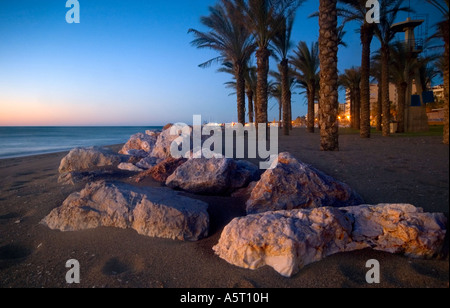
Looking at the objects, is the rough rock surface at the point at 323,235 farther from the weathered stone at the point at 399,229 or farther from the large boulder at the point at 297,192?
the large boulder at the point at 297,192

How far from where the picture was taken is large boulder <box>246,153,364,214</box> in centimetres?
261

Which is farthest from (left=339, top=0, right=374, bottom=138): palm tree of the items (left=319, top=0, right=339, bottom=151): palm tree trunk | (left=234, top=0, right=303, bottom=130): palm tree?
(left=319, top=0, right=339, bottom=151): palm tree trunk

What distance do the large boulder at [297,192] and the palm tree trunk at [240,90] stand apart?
13.4m

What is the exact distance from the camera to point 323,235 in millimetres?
Answer: 1797

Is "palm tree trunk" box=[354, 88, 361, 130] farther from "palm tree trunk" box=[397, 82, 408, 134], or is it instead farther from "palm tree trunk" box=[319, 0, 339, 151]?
"palm tree trunk" box=[319, 0, 339, 151]

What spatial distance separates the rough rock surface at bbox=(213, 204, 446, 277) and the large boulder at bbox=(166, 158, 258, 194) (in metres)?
1.34

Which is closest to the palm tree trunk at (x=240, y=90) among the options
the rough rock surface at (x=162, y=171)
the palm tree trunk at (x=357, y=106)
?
the palm tree trunk at (x=357, y=106)

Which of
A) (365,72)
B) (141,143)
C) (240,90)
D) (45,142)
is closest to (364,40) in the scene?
(365,72)

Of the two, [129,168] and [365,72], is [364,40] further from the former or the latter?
[129,168]

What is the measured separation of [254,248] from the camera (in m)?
1.79

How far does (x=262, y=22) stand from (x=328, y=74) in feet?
19.2
